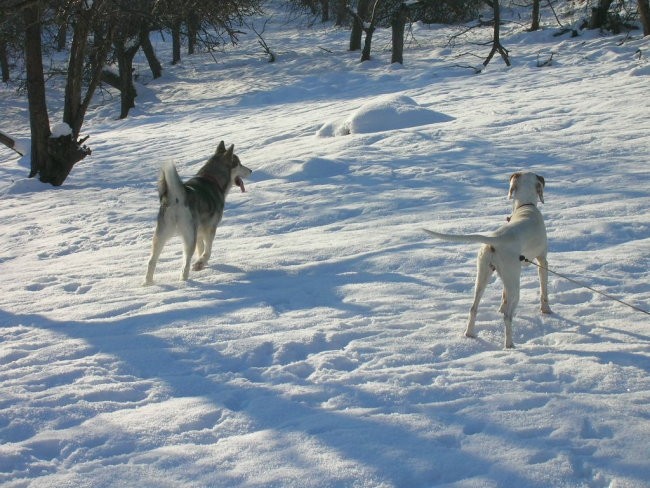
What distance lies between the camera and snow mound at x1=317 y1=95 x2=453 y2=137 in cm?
1380

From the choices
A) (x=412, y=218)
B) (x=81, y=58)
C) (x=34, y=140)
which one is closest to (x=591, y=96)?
(x=412, y=218)

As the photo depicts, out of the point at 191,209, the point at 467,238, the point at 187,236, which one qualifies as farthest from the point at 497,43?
the point at 467,238

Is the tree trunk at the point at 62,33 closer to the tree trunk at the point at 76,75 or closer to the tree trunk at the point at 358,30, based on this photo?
the tree trunk at the point at 76,75

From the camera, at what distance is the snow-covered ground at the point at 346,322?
11.4ft

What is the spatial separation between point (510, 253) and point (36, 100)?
11.2 metres

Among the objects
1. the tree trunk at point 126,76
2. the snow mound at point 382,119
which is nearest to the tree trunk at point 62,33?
the tree trunk at point 126,76

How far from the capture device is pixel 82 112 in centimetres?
1343

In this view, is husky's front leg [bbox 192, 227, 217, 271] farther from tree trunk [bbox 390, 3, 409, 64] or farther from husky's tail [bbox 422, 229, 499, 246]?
tree trunk [bbox 390, 3, 409, 64]

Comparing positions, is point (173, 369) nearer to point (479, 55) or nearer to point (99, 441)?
point (99, 441)

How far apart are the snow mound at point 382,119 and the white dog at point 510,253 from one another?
27.7 ft

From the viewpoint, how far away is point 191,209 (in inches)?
275

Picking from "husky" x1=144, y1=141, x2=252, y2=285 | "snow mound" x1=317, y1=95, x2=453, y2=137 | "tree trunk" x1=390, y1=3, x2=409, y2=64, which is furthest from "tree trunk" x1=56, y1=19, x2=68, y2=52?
"tree trunk" x1=390, y1=3, x2=409, y2=64

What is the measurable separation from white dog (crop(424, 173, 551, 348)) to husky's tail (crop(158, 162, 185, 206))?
116 inches

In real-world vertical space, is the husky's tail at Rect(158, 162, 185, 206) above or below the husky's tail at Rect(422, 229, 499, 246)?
above
